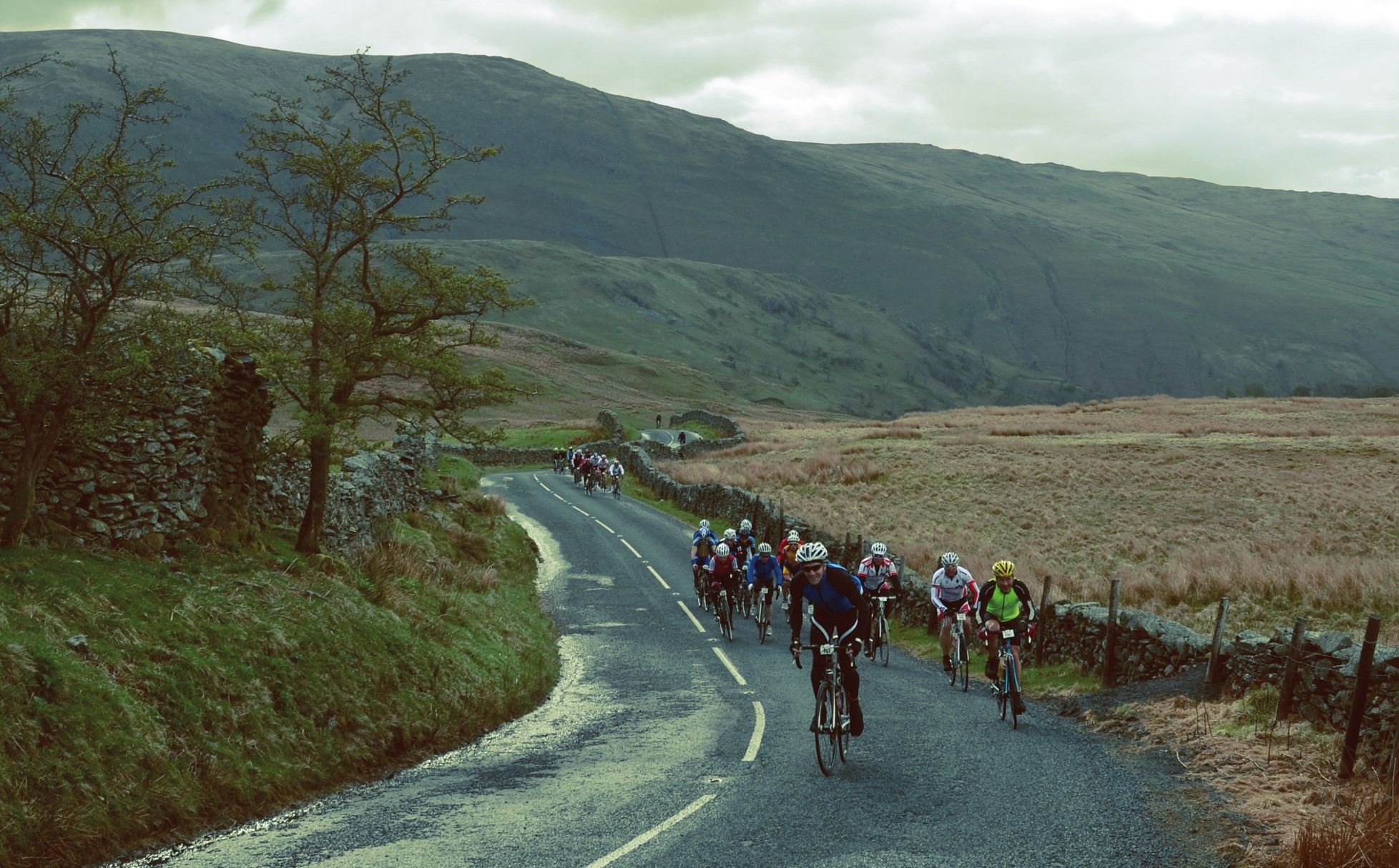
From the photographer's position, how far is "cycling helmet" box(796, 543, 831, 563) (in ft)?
37.2

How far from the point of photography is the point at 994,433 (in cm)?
7300

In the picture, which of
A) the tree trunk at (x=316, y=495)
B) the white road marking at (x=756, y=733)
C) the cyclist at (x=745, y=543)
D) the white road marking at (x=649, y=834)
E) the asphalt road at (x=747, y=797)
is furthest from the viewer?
the cyclist at (x=745, y=543)

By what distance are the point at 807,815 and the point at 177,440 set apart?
343 inches

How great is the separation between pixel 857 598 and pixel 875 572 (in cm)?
→ 718

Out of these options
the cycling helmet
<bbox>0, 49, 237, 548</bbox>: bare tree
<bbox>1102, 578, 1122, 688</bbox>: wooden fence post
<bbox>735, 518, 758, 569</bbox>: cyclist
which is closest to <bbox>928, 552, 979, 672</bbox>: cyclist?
<bbox>1102, 578, 1122, 688</bbox>: wooden fence post

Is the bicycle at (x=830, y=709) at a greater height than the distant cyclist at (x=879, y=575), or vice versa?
the distant cyclist at (x=879, y=575)

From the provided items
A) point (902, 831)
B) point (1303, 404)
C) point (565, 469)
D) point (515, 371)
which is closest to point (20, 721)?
point (902, 831)

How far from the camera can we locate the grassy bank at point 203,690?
8.25m

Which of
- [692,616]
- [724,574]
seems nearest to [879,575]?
[724,574]

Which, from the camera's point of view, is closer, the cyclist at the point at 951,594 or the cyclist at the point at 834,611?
the cyclist at the point at 834,611

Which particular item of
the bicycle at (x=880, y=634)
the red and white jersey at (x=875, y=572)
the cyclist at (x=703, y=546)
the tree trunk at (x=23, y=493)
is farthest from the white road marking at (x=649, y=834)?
the cyclist at (x=703, y=546)

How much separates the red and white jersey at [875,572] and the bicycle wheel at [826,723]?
7.06 m

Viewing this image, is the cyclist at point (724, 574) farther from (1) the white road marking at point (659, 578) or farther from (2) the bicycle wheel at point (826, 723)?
(2) the bicycle wheel at point (826, 723)

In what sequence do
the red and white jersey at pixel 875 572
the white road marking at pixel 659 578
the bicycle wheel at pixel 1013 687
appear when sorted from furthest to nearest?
the white road marking at pixel 659 578, the red and white jersey at pixel 875 572, the bicycle wheel at pixel 1013 687
